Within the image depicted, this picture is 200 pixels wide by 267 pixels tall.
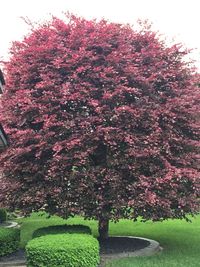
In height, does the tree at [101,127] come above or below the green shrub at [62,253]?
above

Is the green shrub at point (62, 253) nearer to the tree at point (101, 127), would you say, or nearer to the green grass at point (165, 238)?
the green grass at point (165, 238)

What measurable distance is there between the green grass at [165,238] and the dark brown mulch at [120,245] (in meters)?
0.69

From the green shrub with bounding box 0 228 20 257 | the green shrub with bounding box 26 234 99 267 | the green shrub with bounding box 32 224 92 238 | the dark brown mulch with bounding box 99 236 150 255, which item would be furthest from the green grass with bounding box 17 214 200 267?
the green shrub with bounding box 0 228 20 257

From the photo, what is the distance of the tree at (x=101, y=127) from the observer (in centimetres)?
1042

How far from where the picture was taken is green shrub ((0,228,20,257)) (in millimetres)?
10414

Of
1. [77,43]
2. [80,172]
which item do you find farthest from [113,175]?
[77,43]

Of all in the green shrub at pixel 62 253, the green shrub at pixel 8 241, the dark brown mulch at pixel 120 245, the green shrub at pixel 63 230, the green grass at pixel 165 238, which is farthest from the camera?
the dark brown mulch at pixel 120 245

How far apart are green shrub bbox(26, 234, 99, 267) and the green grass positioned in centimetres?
133

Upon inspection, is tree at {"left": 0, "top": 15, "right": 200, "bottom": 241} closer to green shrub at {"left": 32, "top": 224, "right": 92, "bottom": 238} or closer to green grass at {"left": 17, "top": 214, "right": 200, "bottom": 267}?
green shrub at {"left": 32, "top": 224, "right": 92, "bottom": 238}

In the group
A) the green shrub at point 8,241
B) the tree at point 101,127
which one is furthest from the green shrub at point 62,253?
the green shrub at point 8,241

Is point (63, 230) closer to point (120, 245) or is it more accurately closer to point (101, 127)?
point (120, 245)

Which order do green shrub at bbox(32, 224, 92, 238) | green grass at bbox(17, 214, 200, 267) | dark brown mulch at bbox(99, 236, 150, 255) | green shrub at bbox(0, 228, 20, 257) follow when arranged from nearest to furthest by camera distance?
green grass at bbox(17, 214, 200, 267), green shrub at bbox(32, 224, 92, 238), green shrub at bbox(0, 228, 20, 257), dark brown mulch at bbox(99, 236, 150, 255)

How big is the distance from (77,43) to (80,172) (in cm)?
344

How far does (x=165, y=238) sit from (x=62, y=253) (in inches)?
268
